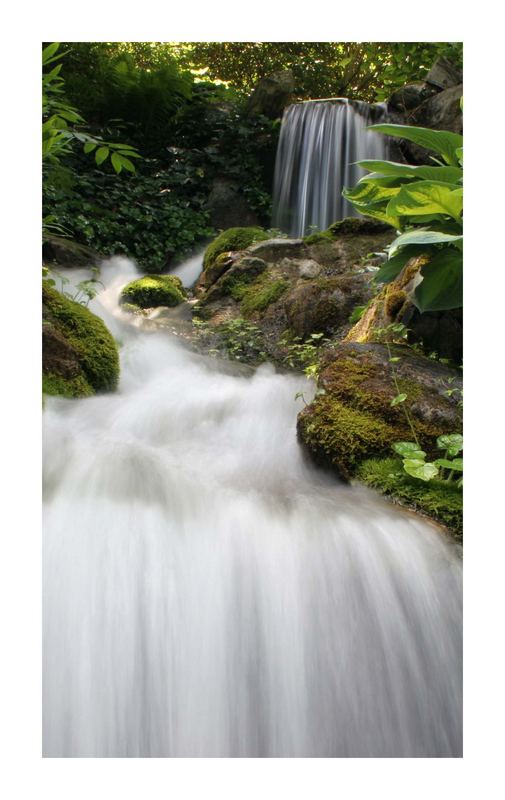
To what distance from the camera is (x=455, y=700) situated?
3.40ft

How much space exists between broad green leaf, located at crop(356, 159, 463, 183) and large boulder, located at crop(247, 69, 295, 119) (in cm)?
82

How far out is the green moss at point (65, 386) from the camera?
1.75 metres

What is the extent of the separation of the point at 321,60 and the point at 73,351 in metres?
1.41

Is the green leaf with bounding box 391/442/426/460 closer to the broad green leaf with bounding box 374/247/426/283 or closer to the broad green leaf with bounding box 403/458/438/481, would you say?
the broad green leaf with bounding box 403/458/438/481

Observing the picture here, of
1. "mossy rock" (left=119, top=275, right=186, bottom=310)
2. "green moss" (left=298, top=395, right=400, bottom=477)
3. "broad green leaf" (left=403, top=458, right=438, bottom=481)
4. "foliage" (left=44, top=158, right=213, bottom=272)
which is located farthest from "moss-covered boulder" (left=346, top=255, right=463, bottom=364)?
"foliage" (left=44, top=158, right=213, bottom=272)

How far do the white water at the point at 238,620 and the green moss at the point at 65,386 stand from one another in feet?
1.31

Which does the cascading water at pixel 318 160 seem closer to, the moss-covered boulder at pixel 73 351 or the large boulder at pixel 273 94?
the large boulder at pixel 273 94

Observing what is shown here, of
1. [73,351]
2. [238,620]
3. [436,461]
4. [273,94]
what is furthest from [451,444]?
[273,94]

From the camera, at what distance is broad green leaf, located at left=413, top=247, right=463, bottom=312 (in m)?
1.49

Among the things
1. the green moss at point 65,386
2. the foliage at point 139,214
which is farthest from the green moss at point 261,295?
the green moss at point 65,386
